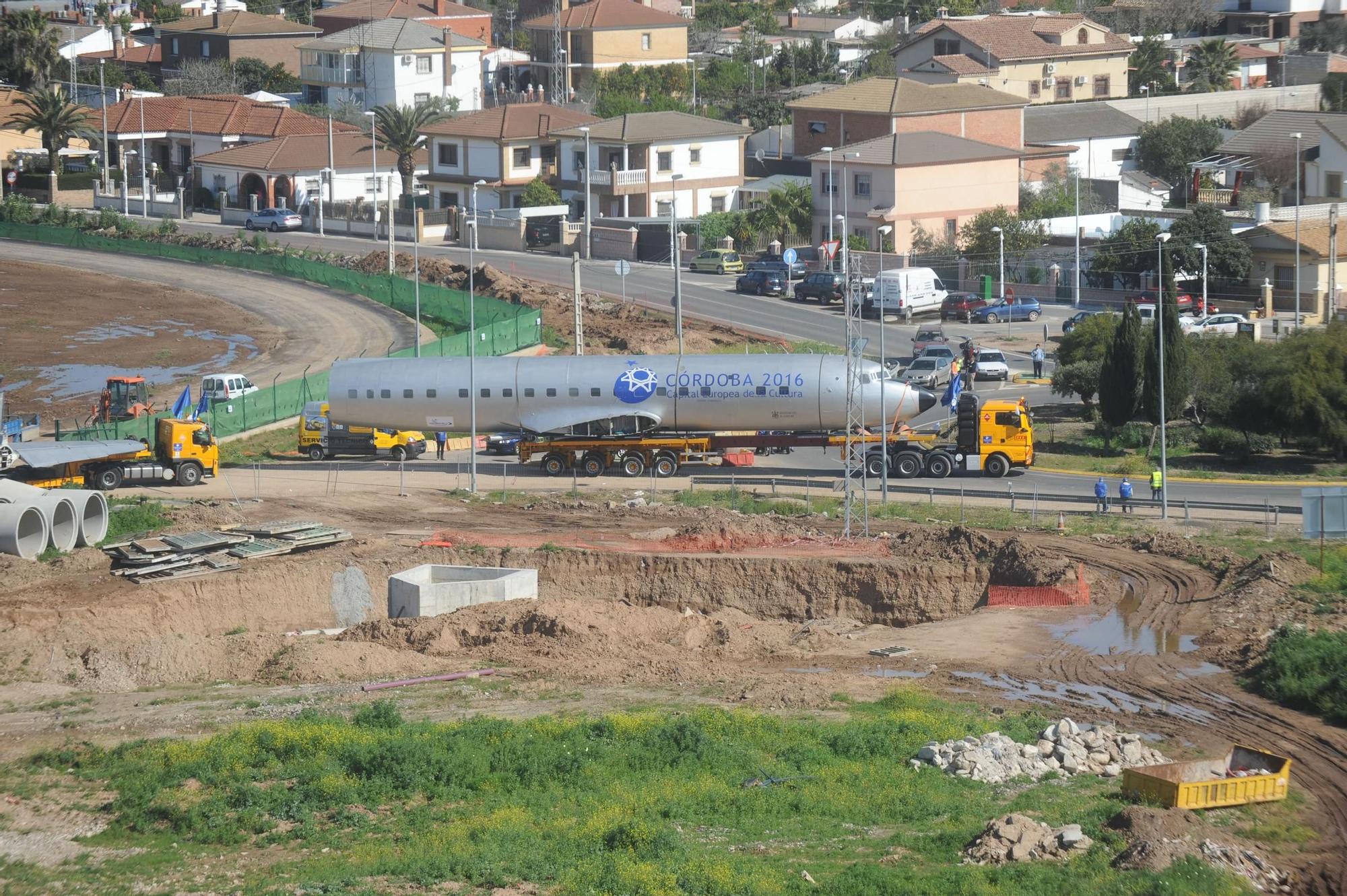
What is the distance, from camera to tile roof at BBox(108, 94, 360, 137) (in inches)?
4547

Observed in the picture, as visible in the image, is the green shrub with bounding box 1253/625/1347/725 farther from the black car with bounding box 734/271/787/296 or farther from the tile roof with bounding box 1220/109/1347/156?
the tile roof with bounding box 1220/109/1347/156

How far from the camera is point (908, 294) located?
78500mm

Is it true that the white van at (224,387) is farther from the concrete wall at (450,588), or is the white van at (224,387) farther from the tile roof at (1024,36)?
the tile roof at (1024,36)

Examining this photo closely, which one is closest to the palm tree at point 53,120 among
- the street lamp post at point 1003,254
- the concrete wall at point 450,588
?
the street lamp post at point 1003,254

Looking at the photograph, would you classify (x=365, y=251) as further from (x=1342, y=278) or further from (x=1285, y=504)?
(x=1285, y=504)

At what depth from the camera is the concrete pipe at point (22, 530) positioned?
40.1 m

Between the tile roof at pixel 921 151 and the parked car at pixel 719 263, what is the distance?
7.82 metres

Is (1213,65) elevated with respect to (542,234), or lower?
elevated

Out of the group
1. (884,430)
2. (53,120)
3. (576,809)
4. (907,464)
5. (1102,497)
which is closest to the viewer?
(576,809)

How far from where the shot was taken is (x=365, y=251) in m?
95.1

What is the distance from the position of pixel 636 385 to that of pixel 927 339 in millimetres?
23930

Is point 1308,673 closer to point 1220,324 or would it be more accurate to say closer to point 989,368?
point 989,368

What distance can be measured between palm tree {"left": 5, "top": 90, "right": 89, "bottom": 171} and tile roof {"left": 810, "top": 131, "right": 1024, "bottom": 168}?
52870 mm

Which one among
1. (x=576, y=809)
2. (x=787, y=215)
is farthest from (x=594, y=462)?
(x=787, y=215)
